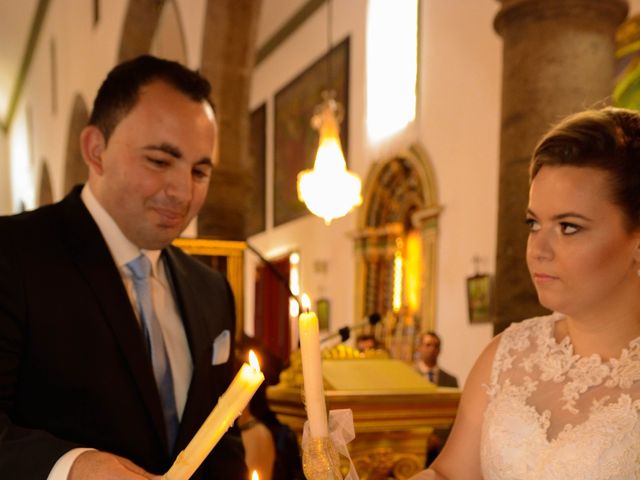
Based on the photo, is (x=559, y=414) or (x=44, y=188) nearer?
(x=559, y=414)

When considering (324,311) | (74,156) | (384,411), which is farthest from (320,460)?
(74,156)

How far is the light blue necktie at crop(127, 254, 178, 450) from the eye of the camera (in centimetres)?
206

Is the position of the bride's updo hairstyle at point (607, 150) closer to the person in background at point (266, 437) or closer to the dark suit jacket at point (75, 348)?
the dark suit jacket at point (75, 348)

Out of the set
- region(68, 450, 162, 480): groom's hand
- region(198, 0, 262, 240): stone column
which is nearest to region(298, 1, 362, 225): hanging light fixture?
region(198, 0, 262, 240): stone column

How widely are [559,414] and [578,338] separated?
243 millimetres

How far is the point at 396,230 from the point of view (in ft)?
40.0

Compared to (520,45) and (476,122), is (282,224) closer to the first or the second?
(476,122)

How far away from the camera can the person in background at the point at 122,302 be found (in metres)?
1.84

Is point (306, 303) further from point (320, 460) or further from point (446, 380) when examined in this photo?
point (446, 380)

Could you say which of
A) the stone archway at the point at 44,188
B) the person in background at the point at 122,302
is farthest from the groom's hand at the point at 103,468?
the stone archway at the point at 44,188

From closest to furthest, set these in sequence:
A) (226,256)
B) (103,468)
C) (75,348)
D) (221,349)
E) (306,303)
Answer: (306,303) < (103,468) < (75,348) < (221,349) < (226,256)

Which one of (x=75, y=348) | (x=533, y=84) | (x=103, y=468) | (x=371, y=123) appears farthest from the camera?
(x=371, y=123)

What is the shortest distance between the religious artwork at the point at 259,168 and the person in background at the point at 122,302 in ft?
53.3

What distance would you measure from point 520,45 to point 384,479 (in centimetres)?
296
